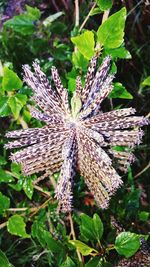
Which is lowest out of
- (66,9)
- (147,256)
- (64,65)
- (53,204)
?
(147,256)

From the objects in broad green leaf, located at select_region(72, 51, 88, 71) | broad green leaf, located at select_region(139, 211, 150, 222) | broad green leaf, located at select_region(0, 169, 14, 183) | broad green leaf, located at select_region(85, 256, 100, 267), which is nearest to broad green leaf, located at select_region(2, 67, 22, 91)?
broad green leaf, located at select_region(72, 51, 88, 71)

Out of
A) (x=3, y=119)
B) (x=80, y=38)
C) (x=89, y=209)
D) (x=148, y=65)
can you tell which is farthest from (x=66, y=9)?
(x=80, y=38)

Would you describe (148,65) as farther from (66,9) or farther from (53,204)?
(53,204)

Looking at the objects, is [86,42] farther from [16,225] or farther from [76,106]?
[16,225]

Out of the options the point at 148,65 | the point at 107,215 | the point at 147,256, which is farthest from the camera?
the point at 148,65

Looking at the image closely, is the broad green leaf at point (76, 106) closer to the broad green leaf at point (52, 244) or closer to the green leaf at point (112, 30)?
the green leaf at point (112, 30)

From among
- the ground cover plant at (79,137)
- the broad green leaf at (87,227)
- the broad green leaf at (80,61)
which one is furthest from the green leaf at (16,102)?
the broad green leaf at (87,227)

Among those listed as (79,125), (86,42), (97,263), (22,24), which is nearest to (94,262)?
(97,263)
